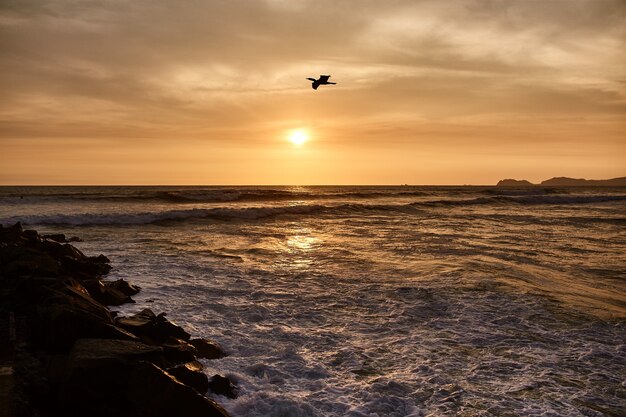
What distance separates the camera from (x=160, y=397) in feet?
14.7

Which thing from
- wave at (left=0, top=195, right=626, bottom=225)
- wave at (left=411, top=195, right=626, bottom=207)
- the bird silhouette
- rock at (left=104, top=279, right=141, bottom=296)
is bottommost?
rock at (left=104, top=279, right=141, bottom=296)

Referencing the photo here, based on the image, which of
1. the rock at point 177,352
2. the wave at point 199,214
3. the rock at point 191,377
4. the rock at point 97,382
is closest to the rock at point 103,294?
the rock at point 177,352

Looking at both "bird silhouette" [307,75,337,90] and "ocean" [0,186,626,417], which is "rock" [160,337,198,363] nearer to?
"ocean" [0,186,626,417]

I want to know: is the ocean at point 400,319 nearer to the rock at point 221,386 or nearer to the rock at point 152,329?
the rock at point 221,386

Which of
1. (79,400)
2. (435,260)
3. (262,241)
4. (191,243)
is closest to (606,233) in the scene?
(435,260)

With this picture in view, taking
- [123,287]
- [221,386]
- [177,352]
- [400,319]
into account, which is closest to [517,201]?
[400,319]

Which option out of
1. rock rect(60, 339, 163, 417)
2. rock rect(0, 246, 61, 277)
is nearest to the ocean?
rock rect(60, 339, 163, 417)

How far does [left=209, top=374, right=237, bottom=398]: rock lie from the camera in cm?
562

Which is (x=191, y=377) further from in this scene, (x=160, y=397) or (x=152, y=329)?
(x=152, y=329)

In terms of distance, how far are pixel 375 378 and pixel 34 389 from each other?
162 inches

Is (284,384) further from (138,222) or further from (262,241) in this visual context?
(138,222)

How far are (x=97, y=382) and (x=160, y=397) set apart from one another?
2.23ft

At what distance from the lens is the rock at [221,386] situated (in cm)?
562

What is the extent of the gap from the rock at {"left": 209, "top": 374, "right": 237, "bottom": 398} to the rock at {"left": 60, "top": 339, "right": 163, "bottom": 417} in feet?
3.79
